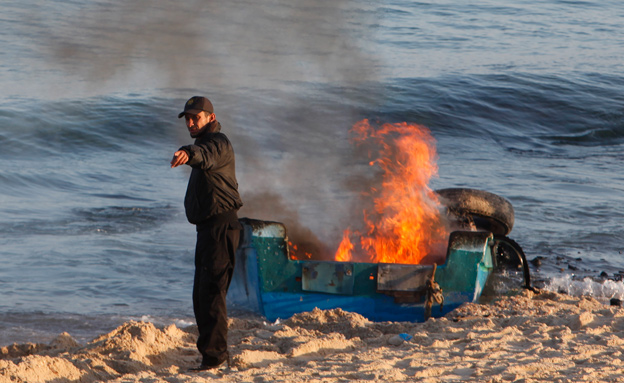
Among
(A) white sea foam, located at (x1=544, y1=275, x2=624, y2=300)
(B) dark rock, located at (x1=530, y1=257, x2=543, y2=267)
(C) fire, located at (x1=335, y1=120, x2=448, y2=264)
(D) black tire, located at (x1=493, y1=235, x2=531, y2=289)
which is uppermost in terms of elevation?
(C) fire, located at (x1=335, y1=120, x2=448, y2=264)

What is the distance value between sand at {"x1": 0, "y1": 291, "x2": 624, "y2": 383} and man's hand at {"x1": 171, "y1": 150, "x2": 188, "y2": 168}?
138 cm

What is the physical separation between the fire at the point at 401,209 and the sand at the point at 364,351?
1120 mm

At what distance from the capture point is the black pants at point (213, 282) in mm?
4852

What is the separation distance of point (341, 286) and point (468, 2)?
32.4 m

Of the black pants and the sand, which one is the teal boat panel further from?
the black pants

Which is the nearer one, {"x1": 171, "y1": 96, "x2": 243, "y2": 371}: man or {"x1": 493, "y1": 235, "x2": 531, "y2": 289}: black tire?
{"x1": 171, "y1": 96, "x2": 243, "y2": 371}: man

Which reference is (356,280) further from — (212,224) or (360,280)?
(212,224)

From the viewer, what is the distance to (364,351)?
5.59 m

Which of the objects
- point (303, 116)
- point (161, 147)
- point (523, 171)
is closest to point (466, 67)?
point (303, 116)

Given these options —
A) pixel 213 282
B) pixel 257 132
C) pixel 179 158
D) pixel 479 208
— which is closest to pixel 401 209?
pixel 479 208

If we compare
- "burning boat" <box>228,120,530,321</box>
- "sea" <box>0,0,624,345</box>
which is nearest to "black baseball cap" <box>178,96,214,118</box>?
"burning boat" <box>228,120,530,321</box>

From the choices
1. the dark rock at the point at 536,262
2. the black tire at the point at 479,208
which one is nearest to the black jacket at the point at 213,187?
the black tire at the point at 479,208

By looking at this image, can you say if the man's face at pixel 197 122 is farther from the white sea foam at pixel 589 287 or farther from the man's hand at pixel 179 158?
the white sea foam at pixel 589 287

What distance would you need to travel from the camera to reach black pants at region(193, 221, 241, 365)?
4.85m
